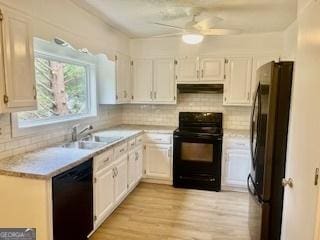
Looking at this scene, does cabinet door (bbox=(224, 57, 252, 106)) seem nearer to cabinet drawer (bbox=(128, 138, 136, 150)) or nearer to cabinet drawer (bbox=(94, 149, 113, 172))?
cabinet drawer (bbox=(128, 138, 136, 150))

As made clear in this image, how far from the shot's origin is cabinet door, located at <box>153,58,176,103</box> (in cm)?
416

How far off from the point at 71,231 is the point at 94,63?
244 centimetres

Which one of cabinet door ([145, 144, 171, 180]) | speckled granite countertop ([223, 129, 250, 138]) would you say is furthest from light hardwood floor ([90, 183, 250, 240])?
speckled granite countertop ([223, 129, 250, 138])

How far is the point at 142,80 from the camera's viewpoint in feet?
14.1

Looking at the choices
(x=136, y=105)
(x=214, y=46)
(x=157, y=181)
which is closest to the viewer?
(x=214, y=46)

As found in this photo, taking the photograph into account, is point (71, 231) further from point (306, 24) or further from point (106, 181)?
point (306, 24)

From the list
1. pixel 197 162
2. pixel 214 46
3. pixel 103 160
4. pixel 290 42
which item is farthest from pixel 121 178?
pixel 290 42

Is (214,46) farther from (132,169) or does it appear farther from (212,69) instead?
(132,169)

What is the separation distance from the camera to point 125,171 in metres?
3.33

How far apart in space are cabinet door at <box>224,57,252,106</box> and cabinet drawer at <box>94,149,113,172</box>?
2.10 meters

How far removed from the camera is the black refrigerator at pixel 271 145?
6.44 feet

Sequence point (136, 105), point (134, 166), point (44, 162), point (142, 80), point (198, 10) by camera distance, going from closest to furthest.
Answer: point (44, 162)
point (198, 10)
point (134, 166)
point (142, 80)
point (136, 105)

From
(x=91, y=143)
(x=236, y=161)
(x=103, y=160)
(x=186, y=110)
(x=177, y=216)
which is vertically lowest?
(x=177, y=216)

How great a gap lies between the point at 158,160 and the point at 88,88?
1.56 meters
